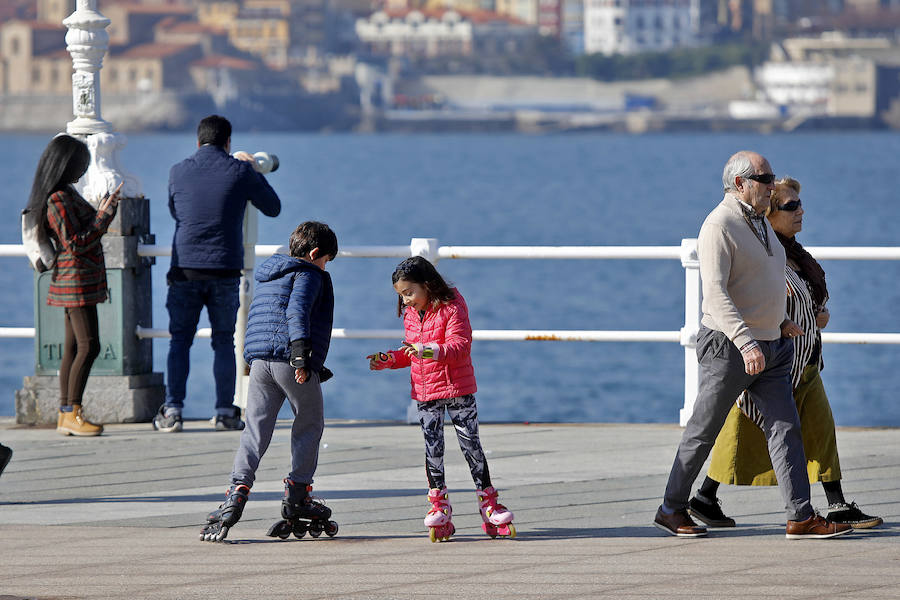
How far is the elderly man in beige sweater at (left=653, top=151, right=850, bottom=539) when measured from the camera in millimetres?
6090

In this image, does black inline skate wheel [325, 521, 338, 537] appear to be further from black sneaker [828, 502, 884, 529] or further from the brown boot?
→ the brown boot

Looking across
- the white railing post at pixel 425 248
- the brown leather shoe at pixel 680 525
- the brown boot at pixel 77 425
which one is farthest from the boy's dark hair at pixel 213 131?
the brown leather shoe at pixel 680 525

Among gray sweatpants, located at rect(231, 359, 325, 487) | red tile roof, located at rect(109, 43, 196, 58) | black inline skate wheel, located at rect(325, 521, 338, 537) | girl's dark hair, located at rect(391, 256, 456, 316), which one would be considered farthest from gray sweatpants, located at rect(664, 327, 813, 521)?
red tile roof, located at rect(109, 43, 196, 58)

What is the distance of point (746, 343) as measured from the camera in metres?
6.05

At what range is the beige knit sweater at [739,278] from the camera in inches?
239

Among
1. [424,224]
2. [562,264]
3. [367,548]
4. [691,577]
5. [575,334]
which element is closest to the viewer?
[691,577]

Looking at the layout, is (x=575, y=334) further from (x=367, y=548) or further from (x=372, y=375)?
(x=372, y=375)

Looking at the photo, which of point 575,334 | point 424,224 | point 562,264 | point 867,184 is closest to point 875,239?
point 562,264

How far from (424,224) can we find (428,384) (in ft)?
199

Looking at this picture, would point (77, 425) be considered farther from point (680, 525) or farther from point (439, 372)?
point (680, 525)

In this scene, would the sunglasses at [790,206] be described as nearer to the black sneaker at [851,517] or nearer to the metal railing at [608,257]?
the black sneaker at [851,517]

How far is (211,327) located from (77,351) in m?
0.75

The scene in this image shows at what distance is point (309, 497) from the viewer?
6387 mm

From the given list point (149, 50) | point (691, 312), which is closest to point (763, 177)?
point (691, 312)
